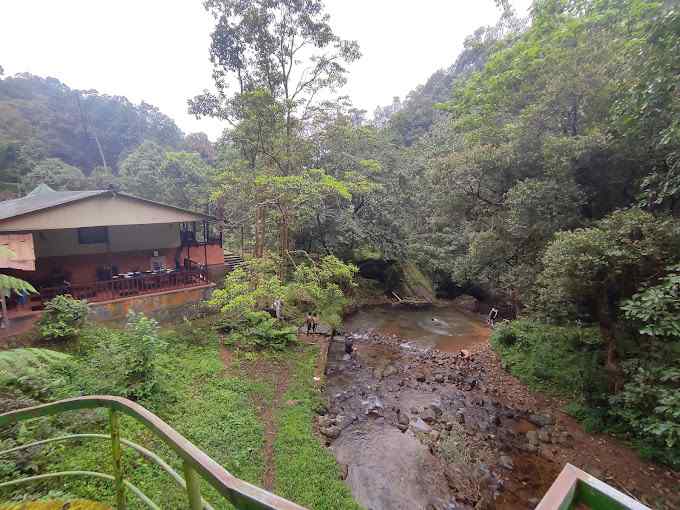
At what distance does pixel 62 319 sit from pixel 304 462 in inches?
314

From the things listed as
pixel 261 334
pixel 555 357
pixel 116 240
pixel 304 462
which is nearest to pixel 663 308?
pixel 555 357

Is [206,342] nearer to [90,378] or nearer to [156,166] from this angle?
[90,378]

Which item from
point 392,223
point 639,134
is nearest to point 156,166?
point 392,223

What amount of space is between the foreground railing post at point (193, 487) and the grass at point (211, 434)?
451cm

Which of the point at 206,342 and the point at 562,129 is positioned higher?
the point at 562,129

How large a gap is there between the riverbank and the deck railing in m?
7.17

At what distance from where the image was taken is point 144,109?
4888cm

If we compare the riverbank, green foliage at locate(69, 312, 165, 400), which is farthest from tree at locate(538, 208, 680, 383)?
green foliage at locate(69, 312, 165, 400)

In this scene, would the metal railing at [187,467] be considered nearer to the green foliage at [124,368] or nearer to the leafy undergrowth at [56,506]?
the leafy undergrowth at [56,506]

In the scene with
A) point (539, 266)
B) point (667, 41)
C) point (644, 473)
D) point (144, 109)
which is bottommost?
point (644, 473)

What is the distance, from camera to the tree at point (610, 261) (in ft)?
21.2

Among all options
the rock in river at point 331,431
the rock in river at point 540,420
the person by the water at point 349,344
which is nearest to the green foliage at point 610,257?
the rock in river at point 540,420

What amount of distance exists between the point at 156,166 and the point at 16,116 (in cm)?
2353

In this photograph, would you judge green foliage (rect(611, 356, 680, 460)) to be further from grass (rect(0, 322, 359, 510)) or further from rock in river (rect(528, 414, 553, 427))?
grass (rect(0, 322, 359, 510))
